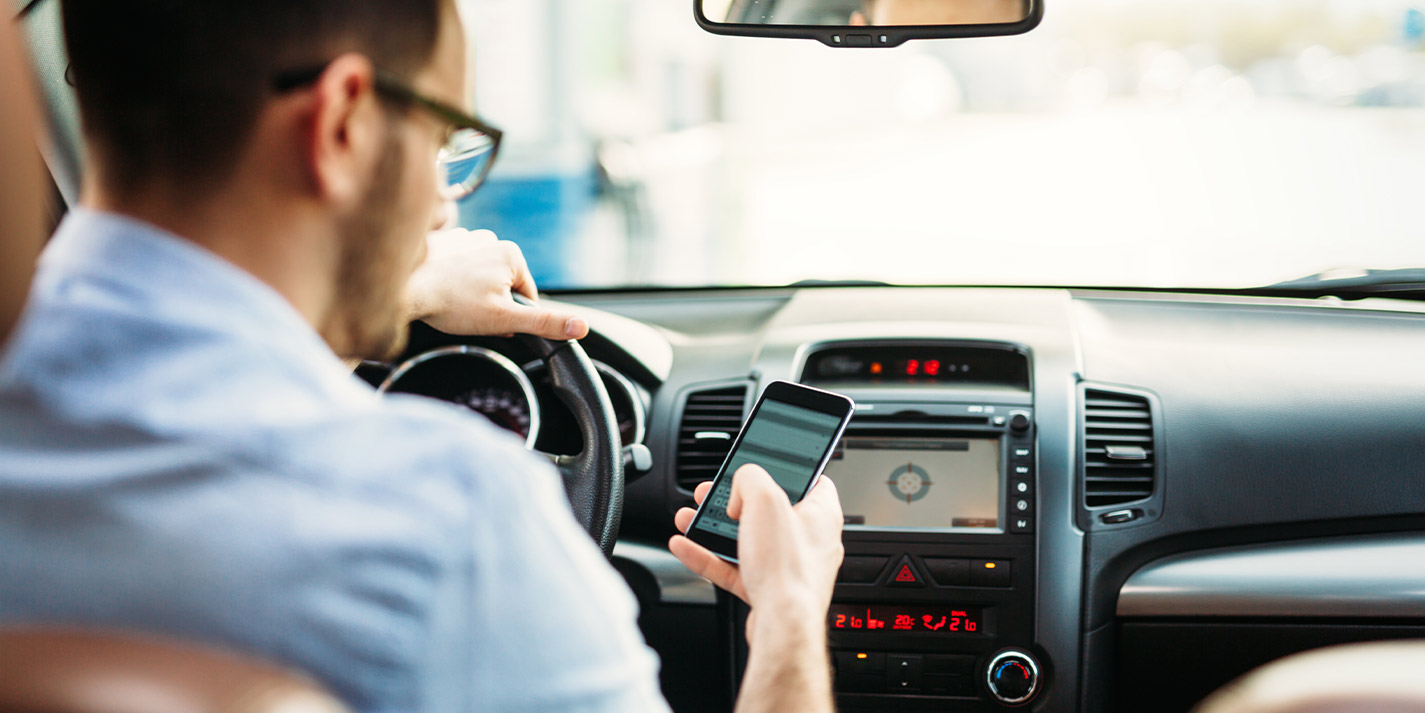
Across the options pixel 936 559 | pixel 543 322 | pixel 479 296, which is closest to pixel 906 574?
pixel 936 559

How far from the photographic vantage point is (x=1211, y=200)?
34.7 ft

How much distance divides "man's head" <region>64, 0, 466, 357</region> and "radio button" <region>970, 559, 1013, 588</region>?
192cm

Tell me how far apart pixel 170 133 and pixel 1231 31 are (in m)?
15.5

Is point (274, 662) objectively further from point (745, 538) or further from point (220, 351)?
point (745, 538)

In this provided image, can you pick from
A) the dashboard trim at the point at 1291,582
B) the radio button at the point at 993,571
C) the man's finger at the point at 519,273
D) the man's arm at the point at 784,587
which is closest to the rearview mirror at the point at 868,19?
the man's finger at the point at 519,273

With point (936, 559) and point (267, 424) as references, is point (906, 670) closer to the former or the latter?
point (936, 559)

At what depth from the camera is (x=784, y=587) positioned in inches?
63.1

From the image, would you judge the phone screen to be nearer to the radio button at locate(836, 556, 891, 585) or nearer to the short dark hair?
the radio button at locate(836, 556, 891, 585)

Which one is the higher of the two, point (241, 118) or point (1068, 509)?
point (241, 118)

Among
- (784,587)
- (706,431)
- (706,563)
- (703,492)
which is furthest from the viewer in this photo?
(706,431)

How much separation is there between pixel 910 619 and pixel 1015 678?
265mm

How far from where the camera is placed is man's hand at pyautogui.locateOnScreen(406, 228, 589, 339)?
7.42 ft

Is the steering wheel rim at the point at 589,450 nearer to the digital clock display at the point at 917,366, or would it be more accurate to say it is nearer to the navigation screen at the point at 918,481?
the navigation screen at the point at 918,481

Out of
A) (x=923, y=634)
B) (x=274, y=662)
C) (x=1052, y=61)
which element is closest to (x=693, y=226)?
(x=1052, y=61)
